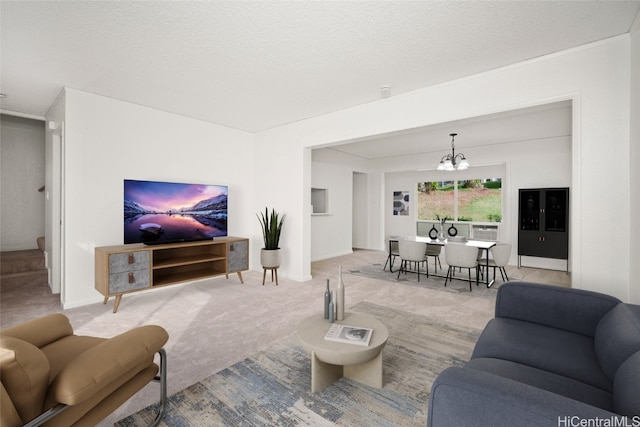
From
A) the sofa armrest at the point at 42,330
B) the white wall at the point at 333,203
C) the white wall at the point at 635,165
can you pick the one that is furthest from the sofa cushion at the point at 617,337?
the white wall at the point at 333,203

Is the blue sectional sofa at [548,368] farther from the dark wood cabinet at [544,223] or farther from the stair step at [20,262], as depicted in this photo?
the stair step at [20,262]

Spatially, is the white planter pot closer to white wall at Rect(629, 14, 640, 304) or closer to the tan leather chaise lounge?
the tan leather chaise lounge

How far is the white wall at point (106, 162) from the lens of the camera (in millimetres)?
3596

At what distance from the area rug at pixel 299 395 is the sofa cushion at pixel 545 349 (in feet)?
1.85

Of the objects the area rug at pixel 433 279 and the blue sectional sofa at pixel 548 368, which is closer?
the blue sectional sofa at pixel 548 368

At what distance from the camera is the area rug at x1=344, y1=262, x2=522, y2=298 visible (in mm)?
4336

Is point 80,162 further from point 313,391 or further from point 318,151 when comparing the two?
point 318,151

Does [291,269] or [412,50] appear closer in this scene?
[412,50]

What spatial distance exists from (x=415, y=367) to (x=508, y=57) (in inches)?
114

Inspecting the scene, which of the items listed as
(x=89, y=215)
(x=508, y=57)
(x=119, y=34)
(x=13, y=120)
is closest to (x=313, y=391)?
(x=119, y=34)

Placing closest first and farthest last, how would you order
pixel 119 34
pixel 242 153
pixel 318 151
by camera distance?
pixel 119 34
pixel 242 153
pixel 318 151

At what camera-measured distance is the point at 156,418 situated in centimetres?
169

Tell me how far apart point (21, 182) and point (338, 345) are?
648cm

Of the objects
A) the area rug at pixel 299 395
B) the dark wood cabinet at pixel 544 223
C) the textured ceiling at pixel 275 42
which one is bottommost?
the area rug at pixel 299 395
